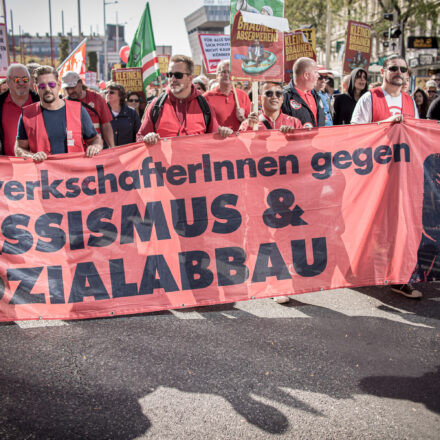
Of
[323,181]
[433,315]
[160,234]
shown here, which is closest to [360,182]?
[323,181]

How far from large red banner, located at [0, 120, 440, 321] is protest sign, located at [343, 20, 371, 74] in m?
6.05

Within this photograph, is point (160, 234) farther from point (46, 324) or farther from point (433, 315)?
point (433, 315)

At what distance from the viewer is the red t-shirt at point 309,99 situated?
610 centimetres

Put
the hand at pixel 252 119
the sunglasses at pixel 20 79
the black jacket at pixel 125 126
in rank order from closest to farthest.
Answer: the hand at pixel 252 119
the sunglasses at pixel 20 79
the black jacket at pixel 125 126

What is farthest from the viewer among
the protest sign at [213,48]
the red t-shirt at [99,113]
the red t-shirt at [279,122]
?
the protest sign at [213,48]

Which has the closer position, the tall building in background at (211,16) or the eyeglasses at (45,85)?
the eyeglasses at (45,85)

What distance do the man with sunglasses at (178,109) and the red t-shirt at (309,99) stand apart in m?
1.38

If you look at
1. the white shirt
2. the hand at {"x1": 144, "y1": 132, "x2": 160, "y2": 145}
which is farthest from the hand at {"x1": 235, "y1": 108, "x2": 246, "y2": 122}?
the hand at {"x1": 144, "y1": 132, "x2": 160, "y2": 145}

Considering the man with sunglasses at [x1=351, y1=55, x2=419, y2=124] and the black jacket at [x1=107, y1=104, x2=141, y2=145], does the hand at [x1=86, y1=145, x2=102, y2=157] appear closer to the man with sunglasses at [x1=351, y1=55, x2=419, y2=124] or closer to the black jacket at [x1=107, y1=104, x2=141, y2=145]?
the man with sunglasses at [x1=351, y1=55, x2=419, y2=124]

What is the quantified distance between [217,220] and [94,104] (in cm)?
341

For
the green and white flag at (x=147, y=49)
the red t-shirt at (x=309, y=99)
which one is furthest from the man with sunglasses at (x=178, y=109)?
the green and white flag at (x=147, y=49)

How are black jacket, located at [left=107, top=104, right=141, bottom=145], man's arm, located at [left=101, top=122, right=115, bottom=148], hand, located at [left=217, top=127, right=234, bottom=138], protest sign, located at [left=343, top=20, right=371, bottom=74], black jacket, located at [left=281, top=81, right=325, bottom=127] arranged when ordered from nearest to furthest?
hand, located at [left=217, top=127, right=234, bottom=138], black jacket, located at [left=281, top=81, right=325, bottom=127], man's arm, located at [left=101, top=122, right=115, bottom=148], black jacket, located at [left=107, top=104, right=141, bottom=145], protest sign, located at [left=343, top=20, right=371, bottom=74]

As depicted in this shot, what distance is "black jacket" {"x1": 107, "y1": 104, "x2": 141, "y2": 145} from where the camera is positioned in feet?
26.6

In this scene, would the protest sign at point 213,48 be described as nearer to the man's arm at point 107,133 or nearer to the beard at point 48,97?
the man's arm at point 107,133
